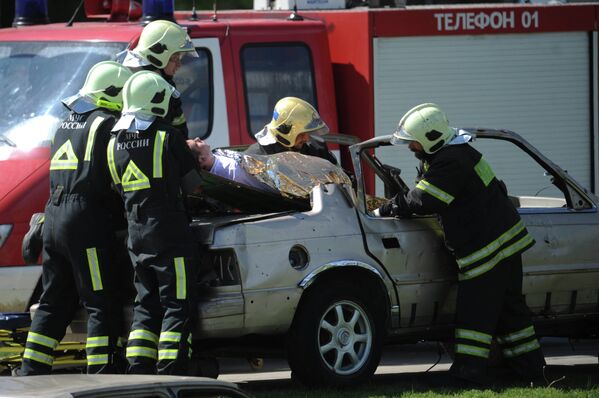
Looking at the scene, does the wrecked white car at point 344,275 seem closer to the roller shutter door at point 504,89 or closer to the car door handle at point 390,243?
the car door handle at point 390,243

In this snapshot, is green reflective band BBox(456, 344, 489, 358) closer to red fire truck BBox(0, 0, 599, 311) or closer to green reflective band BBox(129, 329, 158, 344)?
green reflective band BBox(129, 329, 158, 344)

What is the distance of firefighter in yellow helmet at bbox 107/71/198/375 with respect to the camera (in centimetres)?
Answer: 706

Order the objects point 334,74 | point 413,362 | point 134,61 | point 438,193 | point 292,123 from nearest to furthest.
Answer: point 438,193
point 134,61
point 292,123
point 413,362
point 334,74

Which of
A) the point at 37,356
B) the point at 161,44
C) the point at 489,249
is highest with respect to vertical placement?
the point at 161,44

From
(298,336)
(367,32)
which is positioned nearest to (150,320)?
(298,336)

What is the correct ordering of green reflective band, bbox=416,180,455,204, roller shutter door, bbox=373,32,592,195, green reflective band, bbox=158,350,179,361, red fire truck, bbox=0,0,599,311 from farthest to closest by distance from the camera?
roller shutter door, bbox=373,32,592,195 → red fire truck, bbox=0,0,599,311 → green reflective band, bbox=416,180,455,204 → green reflective band, bbox=158,350,179,361

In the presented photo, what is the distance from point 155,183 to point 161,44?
4.27 feet

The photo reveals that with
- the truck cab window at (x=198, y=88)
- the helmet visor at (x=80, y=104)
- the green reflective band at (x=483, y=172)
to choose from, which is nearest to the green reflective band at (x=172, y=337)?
the helmet visor at (x=80, y=104)

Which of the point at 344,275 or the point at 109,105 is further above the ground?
the point at 109,105

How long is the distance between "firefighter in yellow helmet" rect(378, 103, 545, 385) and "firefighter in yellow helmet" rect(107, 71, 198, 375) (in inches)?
58.3

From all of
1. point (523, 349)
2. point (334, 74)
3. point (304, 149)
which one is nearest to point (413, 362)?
point (523, 349)

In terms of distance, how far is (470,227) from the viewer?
7.89 meters

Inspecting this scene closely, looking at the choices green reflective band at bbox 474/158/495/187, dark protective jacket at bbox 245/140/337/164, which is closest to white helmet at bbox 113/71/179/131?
dark protective jacket at bbox 245/140/337/164

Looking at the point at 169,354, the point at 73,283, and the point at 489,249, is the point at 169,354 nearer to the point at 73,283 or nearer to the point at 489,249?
the point at 73,283
